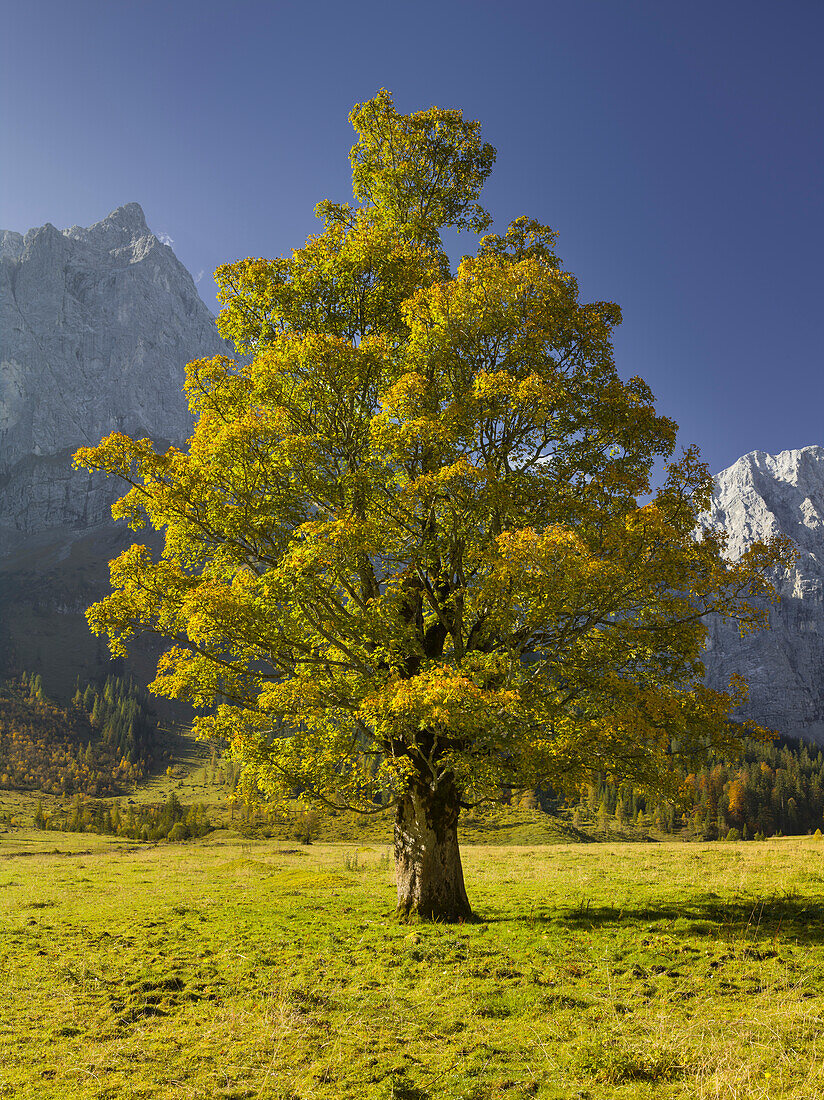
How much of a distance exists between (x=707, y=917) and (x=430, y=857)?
6622 millimetres

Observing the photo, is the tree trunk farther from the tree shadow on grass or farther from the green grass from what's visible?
the tree shadow on grass

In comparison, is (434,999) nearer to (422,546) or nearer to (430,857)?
(430,857)

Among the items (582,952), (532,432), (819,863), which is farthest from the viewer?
(819,863)

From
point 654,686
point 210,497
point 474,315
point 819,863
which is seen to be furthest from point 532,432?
point 819,863

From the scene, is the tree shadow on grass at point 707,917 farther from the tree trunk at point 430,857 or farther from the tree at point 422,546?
the tree at point 422,546

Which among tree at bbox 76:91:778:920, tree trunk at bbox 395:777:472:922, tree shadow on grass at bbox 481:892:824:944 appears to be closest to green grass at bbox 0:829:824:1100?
tree shadow on grass at bbox 481:892:824:944

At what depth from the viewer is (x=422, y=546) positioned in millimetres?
16188

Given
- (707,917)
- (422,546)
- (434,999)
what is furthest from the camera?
(422,546)

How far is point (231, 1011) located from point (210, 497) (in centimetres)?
1087

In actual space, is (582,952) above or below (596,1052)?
below

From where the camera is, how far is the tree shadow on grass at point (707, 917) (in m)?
13.5

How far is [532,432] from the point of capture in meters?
17.5

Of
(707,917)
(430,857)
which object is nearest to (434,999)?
(430,857)

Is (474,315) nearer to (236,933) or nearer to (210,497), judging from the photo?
(210,497)
